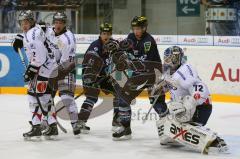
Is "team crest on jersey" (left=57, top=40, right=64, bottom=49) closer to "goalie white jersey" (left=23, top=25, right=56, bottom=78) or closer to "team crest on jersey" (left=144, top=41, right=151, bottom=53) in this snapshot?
"goalie white jersey" (left=23, top=25, right=56, bottom=78)

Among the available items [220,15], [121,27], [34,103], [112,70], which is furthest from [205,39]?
[34,103]

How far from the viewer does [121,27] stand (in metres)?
9.97

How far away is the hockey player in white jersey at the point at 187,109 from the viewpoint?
16.8ft

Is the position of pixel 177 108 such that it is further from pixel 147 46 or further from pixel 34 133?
pixel 34 133

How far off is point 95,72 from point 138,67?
56 cm

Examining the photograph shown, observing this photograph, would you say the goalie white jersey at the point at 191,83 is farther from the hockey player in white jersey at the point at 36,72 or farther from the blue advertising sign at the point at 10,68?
the blue advertising sign at the point at 10,68

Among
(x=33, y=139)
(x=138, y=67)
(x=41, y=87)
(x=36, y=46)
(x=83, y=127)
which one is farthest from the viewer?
(x=83, y=127)

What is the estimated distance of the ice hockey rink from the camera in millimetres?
5193

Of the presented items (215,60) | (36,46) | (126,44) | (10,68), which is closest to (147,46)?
(126,44)

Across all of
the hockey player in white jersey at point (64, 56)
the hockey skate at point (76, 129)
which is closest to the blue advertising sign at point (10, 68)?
the hockey player in white jersey at point (64, 56)

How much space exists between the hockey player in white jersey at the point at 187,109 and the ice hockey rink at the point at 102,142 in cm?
12

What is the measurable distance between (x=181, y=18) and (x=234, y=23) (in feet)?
3.24

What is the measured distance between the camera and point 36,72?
5695 mm

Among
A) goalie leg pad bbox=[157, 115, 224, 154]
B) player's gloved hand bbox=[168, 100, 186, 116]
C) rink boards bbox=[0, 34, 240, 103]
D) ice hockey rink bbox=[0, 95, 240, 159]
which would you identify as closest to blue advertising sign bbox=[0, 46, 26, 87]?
rink boards bbox=[0, 34, 240, 103]
